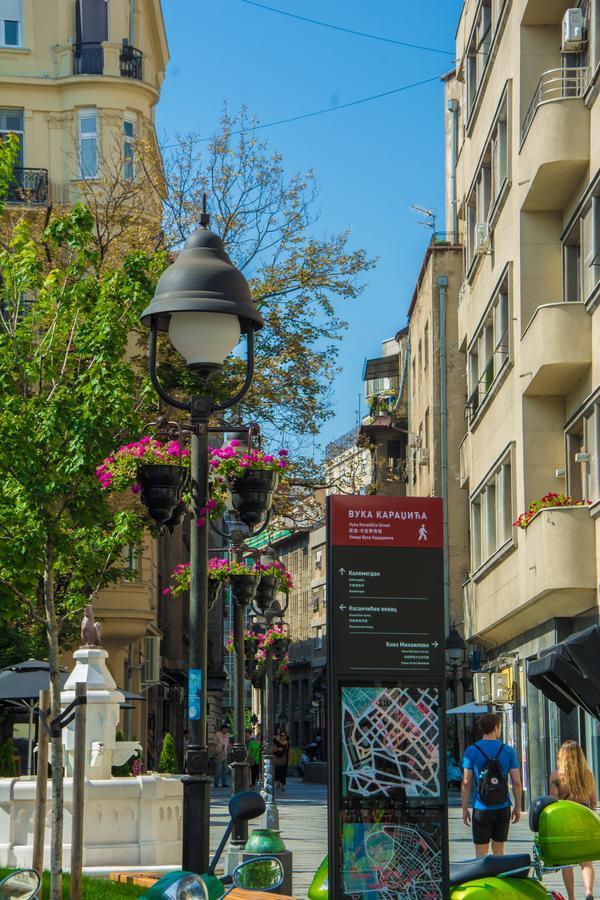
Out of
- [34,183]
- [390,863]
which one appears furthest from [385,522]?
[34,183]

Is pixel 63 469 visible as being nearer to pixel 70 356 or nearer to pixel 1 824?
pixel 70 356

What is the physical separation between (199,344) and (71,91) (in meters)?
34.7

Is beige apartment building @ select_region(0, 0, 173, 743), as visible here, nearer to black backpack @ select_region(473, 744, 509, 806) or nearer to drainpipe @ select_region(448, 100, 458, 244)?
drainpipe @ select_region(448, 100, 458, 244)

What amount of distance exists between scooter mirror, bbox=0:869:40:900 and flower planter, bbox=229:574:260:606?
12.8m

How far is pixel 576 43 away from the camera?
2447 centimetres

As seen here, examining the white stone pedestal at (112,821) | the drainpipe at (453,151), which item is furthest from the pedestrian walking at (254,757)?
the white stone pedestal at (112,821)

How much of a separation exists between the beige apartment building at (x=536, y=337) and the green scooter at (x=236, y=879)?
54.3 feet

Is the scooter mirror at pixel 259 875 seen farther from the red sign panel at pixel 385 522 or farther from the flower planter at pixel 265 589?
the flower planter at pixel 265 589

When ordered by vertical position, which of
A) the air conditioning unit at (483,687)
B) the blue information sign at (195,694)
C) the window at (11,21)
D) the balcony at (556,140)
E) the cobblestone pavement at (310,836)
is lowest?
the cobblestone pavement at (310,836)

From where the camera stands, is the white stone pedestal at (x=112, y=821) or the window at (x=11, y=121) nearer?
the white stone pedestal at (x=112, y=821)

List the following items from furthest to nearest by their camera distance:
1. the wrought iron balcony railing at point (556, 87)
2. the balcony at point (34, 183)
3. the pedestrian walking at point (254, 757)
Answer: the pedestrian walking at point (254, 757), the balcony at point (34, 183), the wrought iron balcony railing at point (556, 87)

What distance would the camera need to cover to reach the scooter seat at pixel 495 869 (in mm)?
7715

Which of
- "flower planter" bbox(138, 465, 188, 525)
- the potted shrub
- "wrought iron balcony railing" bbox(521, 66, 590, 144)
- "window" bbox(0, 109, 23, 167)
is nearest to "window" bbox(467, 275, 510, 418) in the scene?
"wrought iron balcony railing" bbox(521, 66, 590, 144)

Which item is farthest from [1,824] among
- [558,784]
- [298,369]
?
[298,369]
